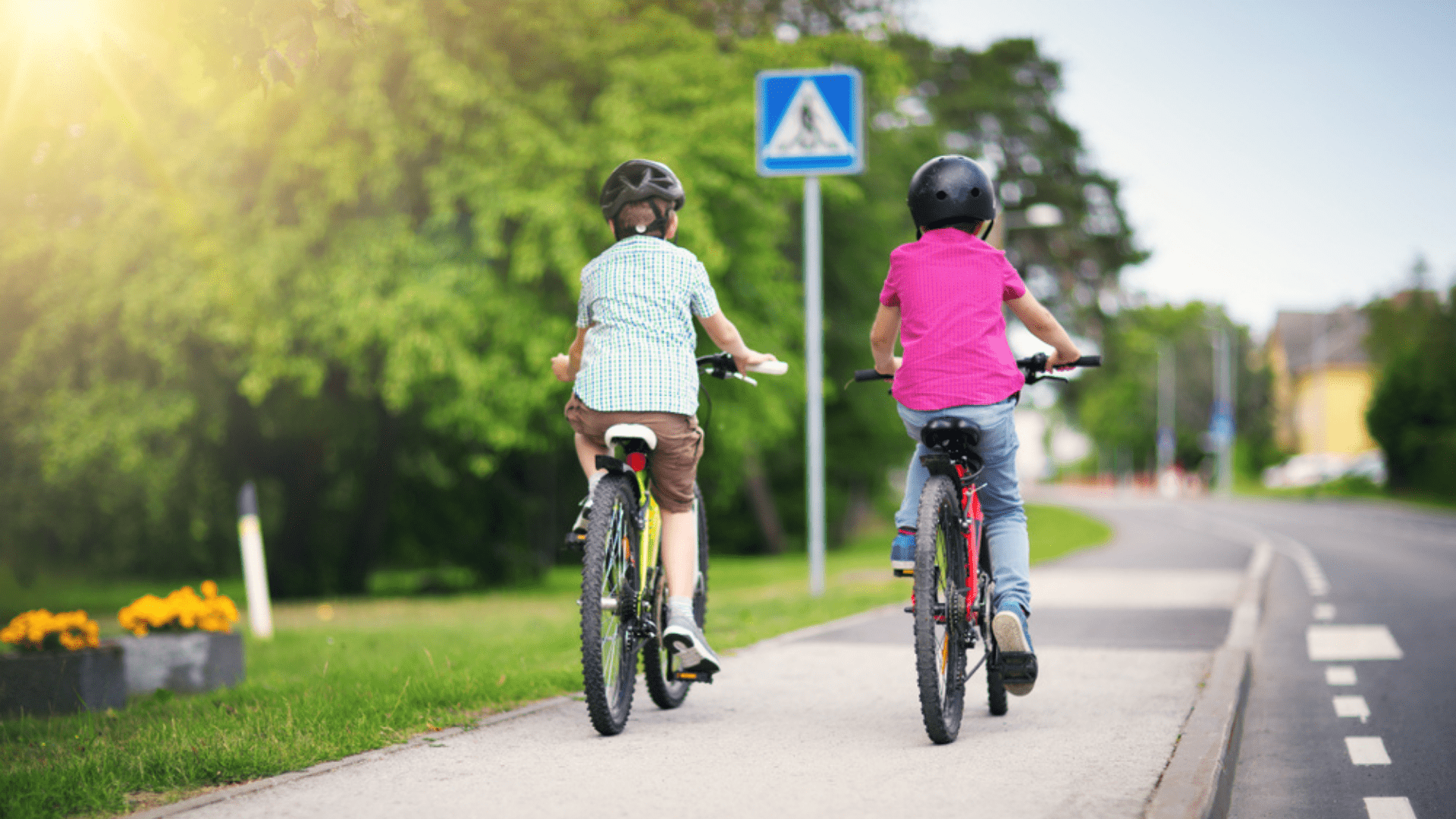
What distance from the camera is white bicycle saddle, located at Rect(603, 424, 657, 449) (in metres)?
5.12

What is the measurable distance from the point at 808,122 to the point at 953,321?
6.31m

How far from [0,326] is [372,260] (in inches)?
198

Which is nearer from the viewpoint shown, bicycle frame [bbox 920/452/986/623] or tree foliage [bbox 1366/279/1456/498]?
bicycle frame [bbox 920/452/986/623]

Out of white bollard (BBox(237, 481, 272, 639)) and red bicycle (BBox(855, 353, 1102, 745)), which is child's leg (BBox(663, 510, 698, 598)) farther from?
white bollard (BBox(237, 481, 272, 639))

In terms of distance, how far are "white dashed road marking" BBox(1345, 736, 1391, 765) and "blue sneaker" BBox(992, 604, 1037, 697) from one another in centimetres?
136

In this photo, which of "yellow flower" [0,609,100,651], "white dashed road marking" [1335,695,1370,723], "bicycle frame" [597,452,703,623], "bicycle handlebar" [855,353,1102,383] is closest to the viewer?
"bicycle frame" [597,452,703,623]

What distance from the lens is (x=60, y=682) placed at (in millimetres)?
6906

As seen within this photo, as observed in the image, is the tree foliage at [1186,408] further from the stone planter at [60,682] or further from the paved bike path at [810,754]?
the stone planter at [60,682]

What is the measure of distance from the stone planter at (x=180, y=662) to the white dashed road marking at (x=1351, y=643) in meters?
6.09

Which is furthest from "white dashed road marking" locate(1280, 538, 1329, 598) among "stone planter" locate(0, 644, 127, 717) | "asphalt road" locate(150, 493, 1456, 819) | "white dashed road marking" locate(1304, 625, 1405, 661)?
"stone planter" locate(0, 644, 127, 717)

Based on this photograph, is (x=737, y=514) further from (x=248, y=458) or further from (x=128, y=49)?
(x=128, y=49)

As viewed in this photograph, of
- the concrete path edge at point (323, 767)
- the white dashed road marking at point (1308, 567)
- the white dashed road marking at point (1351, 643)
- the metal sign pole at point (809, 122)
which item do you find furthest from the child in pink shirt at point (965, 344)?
the white dashed road marking at point (1308, 567)

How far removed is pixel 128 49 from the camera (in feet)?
20.8

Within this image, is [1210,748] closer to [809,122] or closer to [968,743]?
[968,743]
